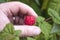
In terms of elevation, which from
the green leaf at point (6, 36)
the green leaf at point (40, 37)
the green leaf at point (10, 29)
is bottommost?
the green leaf at point (40, 37)

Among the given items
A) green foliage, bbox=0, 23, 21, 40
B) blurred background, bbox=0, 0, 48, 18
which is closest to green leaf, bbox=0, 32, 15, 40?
green foliage, bbox=0, 23, 21, 40

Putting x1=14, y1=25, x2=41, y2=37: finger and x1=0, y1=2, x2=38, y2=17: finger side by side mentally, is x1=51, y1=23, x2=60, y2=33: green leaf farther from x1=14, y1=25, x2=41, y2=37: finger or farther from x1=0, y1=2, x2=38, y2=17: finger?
x1=0, y1=2, x2=38, y2=17: finger

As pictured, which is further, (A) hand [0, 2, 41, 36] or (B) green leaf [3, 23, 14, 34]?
(A) hand [0, 2, 41, 36]

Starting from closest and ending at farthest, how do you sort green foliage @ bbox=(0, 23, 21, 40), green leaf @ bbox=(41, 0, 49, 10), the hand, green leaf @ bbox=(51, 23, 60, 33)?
green foliage @ bbox=(0, 23, 21, 40), green leaf @ bbox=(51, 23, 60, 33), the hand, green leaf @ bbox=(41, 0, 49, 10)

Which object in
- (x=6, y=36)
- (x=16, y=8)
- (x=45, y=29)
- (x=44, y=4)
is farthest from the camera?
(x=44, y=4)

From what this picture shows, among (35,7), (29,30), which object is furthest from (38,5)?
(29,30)

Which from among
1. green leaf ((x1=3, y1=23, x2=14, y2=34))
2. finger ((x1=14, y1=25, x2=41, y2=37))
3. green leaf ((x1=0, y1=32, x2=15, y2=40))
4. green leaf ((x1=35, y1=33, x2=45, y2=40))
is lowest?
green leaf ((x1=35, y1=33, x2=45, y2=40))

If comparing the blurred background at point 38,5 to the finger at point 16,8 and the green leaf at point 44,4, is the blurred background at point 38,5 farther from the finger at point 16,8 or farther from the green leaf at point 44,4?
the finger at point 16,8

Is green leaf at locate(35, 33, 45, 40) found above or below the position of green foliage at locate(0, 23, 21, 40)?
below

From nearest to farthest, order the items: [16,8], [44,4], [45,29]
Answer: [45,29]
[16,8]
[44,4]

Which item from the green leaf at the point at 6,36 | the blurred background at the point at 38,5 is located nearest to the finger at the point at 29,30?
the green leaf at the point at 6,36

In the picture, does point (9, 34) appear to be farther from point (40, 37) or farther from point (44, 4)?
point (44, 4)
